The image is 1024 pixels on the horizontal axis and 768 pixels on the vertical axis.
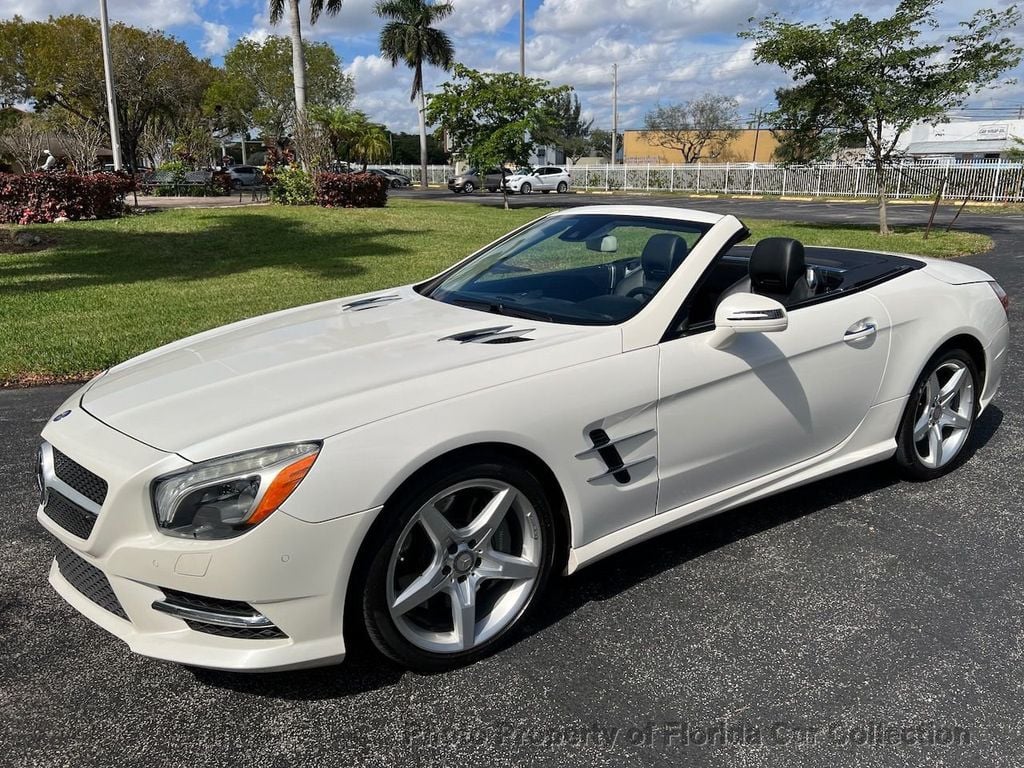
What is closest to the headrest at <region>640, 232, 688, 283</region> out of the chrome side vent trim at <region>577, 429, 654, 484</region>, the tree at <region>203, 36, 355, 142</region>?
the chrome side vent trim at <region>577, 429, 654, 484</region>

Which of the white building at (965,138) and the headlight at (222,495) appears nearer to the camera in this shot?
the headlight at (222,495)

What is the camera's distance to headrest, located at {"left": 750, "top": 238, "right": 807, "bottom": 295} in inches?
137

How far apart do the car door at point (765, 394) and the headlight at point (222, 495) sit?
1397 mm

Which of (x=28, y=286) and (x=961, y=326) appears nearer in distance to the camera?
(x=961, y=326)

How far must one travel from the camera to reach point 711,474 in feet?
10.5

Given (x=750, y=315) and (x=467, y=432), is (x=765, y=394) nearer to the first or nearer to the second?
(x=750, y=315)

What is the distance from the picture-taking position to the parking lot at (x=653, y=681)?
7.63ft

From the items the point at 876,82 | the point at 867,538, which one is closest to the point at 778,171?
the point at 876,82

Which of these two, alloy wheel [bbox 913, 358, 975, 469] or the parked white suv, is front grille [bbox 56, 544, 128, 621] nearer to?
alloy wheel [bbox 913, 358, 975, 469]

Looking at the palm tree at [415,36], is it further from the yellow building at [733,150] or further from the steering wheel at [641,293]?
the steering wheel at [641,293]

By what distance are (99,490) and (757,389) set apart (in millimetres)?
2404

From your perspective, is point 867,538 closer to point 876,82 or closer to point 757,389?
point 757,389

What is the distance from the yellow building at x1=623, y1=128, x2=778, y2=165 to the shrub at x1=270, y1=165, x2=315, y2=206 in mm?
44929

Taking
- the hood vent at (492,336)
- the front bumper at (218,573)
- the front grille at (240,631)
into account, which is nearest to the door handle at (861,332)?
the hood vent at (492,336)
